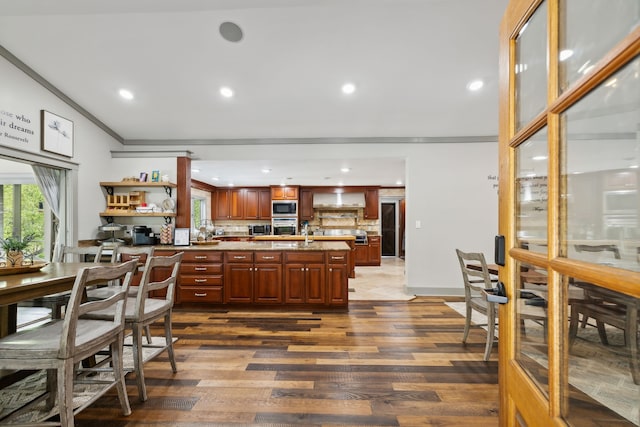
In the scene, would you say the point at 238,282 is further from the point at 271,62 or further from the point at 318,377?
the point at 271,62

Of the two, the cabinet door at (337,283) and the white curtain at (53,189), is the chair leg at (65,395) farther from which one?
the white curtain at (53,189)

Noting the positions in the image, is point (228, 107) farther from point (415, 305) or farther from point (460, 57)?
point (415, 305)

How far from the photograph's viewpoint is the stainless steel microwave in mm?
7965

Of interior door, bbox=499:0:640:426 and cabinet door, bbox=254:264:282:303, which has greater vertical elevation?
interior door, bbox=499:0:640:426

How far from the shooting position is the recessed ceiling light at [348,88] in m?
3.30

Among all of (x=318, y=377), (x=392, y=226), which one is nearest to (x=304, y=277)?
(x=318, y=377)

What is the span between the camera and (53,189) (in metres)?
3.62

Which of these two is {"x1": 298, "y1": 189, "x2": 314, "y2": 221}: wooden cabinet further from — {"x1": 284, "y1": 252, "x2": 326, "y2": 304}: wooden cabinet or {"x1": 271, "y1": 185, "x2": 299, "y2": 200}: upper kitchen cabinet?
{"x1": 284, "y1": 252, "x2": 326, "y2": 304}: wooden cabinet

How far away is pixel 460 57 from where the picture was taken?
2879 millimetres

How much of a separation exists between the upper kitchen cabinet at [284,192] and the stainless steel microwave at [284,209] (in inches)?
5.9

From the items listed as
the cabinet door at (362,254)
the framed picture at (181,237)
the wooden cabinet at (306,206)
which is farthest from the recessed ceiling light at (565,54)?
the wooden cabinet at (306,206)

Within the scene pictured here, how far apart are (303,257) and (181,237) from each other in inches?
72.8

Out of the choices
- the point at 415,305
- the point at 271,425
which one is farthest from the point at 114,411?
the point at 415,305

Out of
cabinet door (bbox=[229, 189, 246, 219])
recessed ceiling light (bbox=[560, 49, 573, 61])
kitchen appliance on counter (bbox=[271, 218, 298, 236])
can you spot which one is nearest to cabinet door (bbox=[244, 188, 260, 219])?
cabinet door (bbox=[229, 189, 246, 219])
